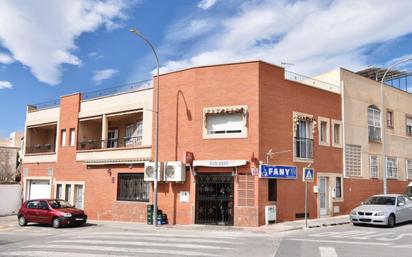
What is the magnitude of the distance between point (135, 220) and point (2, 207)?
556 inches

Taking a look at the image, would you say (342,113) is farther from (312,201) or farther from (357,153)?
(312,201)

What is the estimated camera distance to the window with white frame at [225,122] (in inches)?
846

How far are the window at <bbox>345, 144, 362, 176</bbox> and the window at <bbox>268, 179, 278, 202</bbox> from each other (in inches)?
268

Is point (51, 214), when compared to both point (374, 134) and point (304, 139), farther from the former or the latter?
point (374, 134)

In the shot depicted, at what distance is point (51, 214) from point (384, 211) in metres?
16.8

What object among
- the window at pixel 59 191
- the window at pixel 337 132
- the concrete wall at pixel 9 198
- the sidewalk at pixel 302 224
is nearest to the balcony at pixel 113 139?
the window at pixel 59 191

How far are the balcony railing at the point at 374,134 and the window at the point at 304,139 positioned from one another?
657 cm

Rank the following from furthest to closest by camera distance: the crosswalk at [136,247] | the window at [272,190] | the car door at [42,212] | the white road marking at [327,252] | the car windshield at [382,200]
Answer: the car door at [42,212]
the window at [272,190]
the car windshield at [382,200]
the crosswalk at [136,247]
the white road marking at [327,252]

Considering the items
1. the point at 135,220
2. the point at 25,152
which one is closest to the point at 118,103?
the point at 135,220

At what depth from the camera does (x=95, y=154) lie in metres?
27.6

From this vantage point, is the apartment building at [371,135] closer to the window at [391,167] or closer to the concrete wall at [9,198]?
the window at [391,167]

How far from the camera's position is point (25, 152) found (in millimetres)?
34656

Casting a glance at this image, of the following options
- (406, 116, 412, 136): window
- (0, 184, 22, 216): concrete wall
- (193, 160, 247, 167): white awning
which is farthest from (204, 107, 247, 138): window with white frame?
(0, 184, 22, 216): concrete wall

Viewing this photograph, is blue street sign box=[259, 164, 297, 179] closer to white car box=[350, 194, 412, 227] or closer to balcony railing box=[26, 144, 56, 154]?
white car box=[350, 194, 412, 227]
